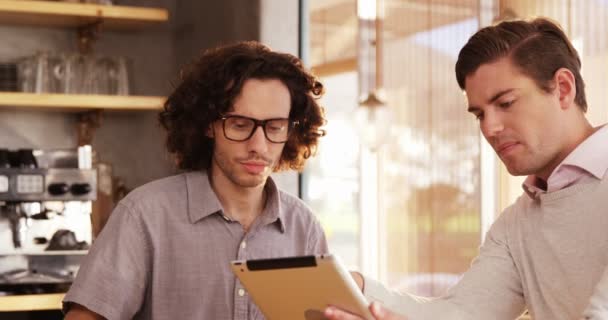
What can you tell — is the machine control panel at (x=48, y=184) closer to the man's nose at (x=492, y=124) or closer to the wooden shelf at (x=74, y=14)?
the wooden shelf at (x=74, y=14)

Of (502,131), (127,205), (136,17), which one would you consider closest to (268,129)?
(127,205)

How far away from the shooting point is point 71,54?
12.8 ft

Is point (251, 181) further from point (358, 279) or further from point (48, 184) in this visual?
point (48, 184)

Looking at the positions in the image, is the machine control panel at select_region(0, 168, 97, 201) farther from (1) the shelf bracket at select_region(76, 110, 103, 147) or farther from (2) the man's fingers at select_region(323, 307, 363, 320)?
(2) the man's fingers at select_region(323, 307, 363, 320)

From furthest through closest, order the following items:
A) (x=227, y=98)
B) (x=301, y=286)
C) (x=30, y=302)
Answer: (x=30, y=302) → (x=227, y=98) → (x=301, y=286)

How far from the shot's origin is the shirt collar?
2.14 metres

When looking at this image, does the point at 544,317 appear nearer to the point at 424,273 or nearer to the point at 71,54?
the point at 71,54

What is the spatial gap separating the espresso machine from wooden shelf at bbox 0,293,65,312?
2.6 inches

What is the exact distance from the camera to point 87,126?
4129mm

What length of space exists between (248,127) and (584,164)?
773mm

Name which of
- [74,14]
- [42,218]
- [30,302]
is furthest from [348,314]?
[74,14]

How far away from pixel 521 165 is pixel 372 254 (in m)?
3.32

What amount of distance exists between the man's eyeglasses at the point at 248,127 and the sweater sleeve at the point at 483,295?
16.1 inches

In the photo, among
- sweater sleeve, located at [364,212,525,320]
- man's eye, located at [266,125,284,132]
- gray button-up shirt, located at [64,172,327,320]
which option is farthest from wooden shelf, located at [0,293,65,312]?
sweater sleeve, located at [364,212,525,320]
